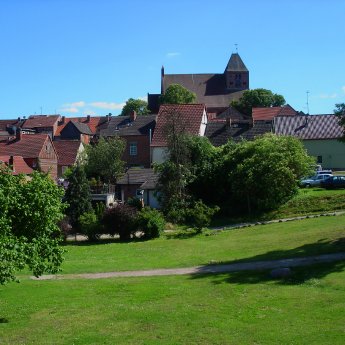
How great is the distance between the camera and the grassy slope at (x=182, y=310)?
13273 millimetres

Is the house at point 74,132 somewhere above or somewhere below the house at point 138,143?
above

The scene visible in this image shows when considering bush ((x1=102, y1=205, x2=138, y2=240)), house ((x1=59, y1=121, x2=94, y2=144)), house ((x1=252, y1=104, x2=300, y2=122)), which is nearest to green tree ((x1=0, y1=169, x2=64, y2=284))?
bush ((x1=102, y1=205, x2=138, y2=240))

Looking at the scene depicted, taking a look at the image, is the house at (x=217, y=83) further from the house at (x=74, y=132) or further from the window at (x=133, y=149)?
the window at (x=133, y=149)

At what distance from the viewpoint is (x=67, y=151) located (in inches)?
3105

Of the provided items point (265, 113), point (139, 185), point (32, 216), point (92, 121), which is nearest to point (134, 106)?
point (92, 121)

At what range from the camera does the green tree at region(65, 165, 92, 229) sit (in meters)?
43.0

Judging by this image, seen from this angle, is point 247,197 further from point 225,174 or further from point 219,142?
point 219,142

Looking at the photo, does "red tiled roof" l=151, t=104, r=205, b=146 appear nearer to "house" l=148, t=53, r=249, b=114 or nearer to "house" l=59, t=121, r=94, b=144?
"house" l=59, t=121, r=94, b=144

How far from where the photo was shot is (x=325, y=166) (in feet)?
225

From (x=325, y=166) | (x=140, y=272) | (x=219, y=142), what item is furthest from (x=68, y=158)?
(x=140, y=272)

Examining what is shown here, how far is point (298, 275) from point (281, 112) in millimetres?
74556

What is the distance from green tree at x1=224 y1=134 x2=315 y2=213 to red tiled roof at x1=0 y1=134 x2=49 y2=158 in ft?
112

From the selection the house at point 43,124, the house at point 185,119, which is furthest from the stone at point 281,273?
the house at point 43,124

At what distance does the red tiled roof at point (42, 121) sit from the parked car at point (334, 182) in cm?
6799
